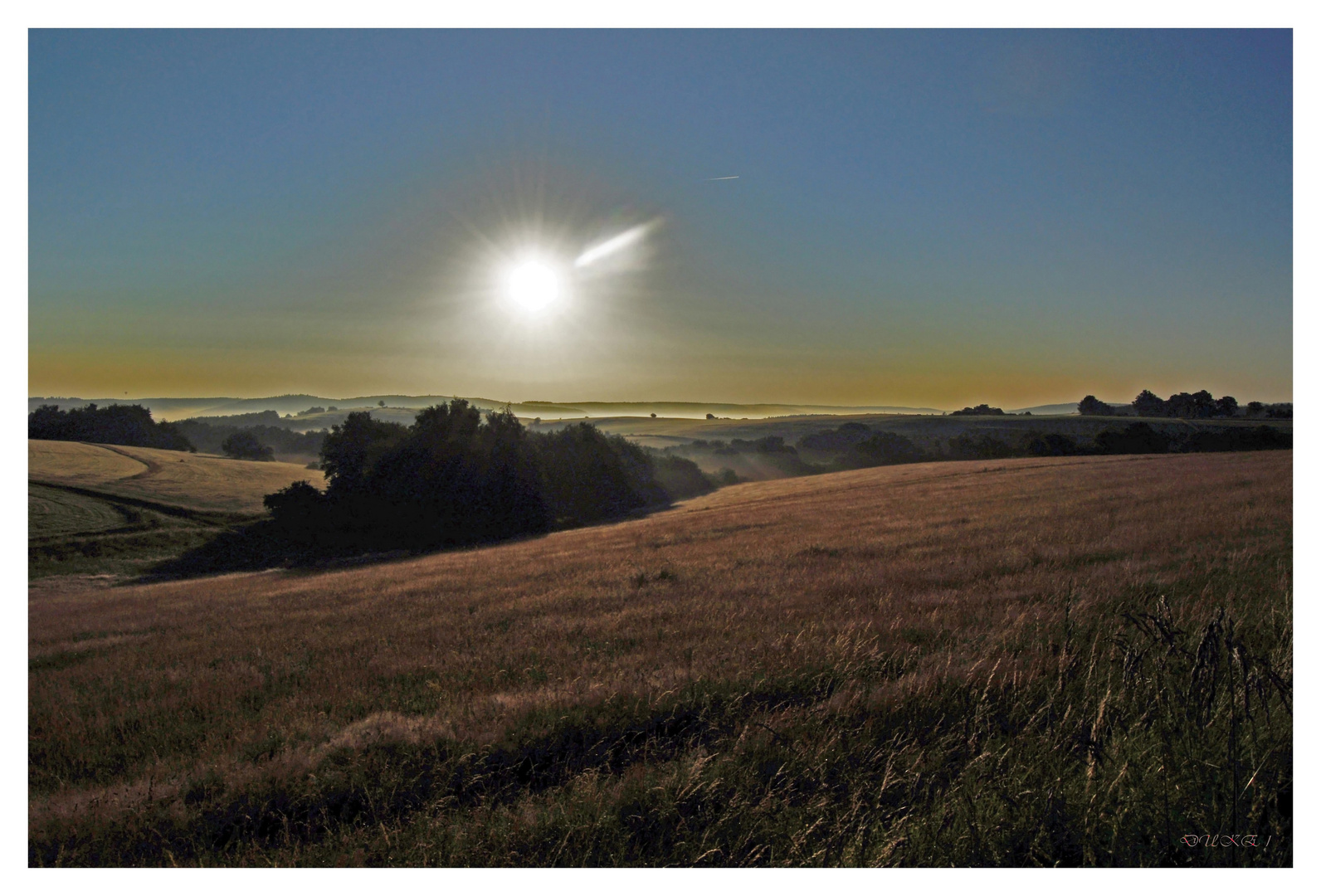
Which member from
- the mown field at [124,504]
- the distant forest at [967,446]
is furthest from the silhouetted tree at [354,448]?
the distant forest at [967,446]

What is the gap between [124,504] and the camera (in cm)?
3647

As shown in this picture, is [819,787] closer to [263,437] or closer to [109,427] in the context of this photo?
[109,427]

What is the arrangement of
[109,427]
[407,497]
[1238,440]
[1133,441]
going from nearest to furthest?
[1238,440] → [407,497] → [1133,441] → [109,427]

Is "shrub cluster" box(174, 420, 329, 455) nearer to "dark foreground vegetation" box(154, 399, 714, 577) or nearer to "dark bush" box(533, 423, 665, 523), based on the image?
"dark foreground vegetation" box(154, 399, 714, 577)

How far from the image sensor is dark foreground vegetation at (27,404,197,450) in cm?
5088

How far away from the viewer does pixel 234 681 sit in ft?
20.5

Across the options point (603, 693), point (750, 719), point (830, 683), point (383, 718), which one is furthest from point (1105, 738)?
point (383, 718)

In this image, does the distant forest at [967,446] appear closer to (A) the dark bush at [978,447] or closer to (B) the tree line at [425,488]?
(A) the dark bush at [978,447]

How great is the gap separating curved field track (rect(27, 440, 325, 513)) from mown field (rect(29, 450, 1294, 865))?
38.3 m

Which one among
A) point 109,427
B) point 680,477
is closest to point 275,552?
point 680,477

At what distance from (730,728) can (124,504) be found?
47143mm

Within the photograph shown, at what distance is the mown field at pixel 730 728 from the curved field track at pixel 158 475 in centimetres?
3829
